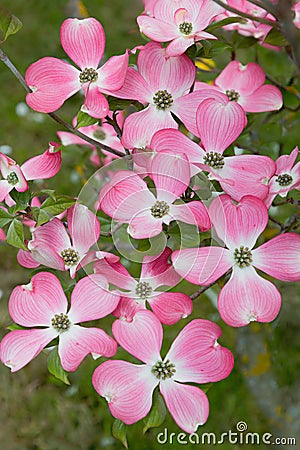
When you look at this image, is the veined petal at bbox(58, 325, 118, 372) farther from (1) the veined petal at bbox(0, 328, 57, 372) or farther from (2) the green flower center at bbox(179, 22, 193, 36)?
(2) the green flower center at bbox(179, 22, 193, 36)

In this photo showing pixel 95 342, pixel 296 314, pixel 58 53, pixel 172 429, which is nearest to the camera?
pixel 95 342

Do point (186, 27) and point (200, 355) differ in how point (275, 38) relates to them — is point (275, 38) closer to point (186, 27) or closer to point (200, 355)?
point (186, 27)

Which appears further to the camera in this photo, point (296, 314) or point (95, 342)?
point (296, 314)

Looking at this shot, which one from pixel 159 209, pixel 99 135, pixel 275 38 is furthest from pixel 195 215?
pixel 99 135

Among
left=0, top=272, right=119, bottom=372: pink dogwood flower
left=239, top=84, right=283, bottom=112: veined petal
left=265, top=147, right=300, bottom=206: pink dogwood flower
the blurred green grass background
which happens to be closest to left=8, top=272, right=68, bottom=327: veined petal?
left=0, top=272, right=119, bottom=372: pink dogwood flower

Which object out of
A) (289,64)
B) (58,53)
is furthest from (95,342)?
(58,53)

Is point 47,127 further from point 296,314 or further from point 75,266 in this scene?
point 75,266
